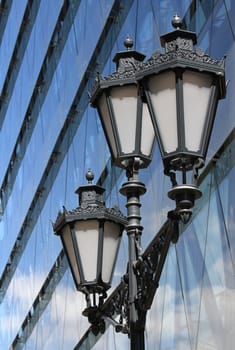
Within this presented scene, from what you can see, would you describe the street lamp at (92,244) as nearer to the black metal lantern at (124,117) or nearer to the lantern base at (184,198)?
the black metal lantern at (124,117)

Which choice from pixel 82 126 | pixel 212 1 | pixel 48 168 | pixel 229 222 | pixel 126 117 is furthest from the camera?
pixel 48 168

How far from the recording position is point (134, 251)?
6.21 metres

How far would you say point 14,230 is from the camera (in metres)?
29.6

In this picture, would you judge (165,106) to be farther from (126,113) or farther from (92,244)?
(92,244)

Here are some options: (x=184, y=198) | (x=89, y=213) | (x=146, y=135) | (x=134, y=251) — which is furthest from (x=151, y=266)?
(x=89, y=213)

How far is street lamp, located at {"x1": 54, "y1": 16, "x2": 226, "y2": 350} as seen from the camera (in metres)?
5.38

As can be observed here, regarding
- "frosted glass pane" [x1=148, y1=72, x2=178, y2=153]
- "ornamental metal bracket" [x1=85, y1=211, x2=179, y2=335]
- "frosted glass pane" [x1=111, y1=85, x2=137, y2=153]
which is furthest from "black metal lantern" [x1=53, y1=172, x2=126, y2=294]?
"frosted glass pane" [x1=148, y1=72, x2=178, y2=153]

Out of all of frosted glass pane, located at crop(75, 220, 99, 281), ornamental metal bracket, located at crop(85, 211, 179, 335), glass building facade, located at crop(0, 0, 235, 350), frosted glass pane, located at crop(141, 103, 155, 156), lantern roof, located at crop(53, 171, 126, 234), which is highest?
glass building facade, located at crop(0, 0, 235, 350)

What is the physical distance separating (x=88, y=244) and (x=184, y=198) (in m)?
1.44

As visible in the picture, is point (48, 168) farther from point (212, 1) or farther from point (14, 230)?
point (212, 1)

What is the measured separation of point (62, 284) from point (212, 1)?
1065 centimetres

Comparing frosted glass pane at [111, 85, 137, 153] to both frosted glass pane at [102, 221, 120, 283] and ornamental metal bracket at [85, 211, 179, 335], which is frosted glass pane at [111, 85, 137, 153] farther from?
frosted glass pane at [102, 221, 120, 283]

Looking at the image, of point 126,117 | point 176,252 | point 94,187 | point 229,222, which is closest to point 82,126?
point 176,252

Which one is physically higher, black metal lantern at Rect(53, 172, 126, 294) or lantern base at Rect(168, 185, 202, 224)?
black metal lantern at Rect(53, 172, 126, 294)
